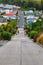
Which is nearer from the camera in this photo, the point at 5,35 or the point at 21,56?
the point at 21,56

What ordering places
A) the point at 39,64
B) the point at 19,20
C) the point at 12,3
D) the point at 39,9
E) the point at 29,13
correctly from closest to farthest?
the point at 39,64
the point at 19,20
the point at 29,13
the point at 39,9
the point at 12,3

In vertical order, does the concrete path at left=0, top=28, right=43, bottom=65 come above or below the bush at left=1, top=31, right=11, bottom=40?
above

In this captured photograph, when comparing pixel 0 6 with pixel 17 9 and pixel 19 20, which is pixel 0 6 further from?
pixel 19 20

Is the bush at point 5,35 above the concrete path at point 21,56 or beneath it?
beneath

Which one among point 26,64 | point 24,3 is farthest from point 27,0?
point 26,64

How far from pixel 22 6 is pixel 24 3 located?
9.55 feet

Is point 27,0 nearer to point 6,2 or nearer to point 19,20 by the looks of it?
point 6,2

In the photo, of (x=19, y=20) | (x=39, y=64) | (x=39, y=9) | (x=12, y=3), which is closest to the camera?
(x=39, y=64)

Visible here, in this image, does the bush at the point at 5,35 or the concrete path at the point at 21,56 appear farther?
the bush at the point at 5,35

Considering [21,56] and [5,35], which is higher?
[21,56]

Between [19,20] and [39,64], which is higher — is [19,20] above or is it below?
below

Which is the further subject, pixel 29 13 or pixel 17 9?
pixel 17 9

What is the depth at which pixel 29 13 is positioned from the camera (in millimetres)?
149000

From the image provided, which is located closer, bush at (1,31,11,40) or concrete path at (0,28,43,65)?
concrete path at (0,28,43,65)
